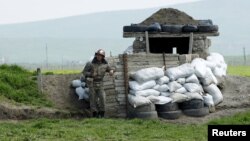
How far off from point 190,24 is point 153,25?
50.6 inches

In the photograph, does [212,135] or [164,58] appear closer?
[212,135]

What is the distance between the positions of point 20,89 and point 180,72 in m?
4.16

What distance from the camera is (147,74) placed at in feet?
47.9

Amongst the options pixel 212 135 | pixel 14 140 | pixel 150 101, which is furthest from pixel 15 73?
pixel 212 135

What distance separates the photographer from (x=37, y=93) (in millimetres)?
16125

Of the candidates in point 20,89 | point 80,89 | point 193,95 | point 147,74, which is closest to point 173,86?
point 193,95

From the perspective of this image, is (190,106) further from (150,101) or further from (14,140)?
(14,140)

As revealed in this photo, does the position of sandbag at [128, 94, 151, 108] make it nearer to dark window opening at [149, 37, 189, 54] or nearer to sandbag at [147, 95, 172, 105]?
sandbag at [147, 95, 172, 105]

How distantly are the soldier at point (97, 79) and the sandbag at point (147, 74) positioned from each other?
0.87 metres

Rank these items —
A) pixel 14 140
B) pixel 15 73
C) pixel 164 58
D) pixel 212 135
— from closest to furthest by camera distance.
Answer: pixel 212 135 → pixel 14 140 → pixel 164 58 → pixel 15 73

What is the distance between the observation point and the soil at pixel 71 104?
1440cm

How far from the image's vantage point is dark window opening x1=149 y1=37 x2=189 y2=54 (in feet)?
67.9

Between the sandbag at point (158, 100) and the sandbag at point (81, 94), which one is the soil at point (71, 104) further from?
the sandbag at point (158, 100)

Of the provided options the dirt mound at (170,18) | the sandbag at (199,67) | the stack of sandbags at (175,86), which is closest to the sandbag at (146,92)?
the stack of sandbags at (175,86)
